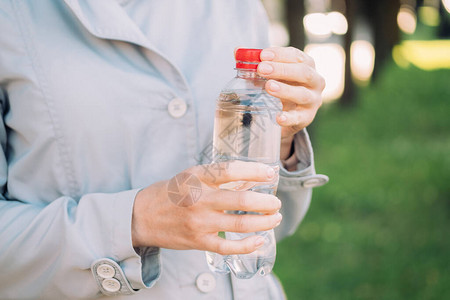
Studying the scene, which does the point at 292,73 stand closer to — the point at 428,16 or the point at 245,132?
the point at 245,132

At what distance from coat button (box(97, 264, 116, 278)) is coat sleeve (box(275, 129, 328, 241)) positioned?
2.27 feet

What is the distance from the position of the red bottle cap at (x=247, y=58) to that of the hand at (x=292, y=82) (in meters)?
0.02

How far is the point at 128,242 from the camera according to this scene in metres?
1.51

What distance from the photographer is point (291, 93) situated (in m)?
1.53

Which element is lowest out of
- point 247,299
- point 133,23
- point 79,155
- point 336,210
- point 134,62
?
point 336,210

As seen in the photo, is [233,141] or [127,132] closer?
[127,132]

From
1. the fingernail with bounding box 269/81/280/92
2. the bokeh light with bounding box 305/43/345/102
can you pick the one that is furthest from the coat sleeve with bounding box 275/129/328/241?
the bokeh light with bounding box 305/43/345/102

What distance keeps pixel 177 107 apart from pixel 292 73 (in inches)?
15.3

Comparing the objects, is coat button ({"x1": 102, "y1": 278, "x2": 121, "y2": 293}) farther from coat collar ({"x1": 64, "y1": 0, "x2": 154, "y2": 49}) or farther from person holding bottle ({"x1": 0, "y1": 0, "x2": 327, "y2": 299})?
coat collar ({"x1": 64, "y1": 0, "x2": 154, "y2": 49})

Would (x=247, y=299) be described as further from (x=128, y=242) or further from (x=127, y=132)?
(x=127, y=132)

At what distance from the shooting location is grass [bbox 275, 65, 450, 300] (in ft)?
15.2

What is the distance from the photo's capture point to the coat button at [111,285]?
5.08ft

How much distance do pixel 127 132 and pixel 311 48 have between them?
23594 millimetres

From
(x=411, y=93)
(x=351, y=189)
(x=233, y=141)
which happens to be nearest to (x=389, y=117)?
(x=411, y=93)
